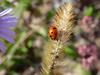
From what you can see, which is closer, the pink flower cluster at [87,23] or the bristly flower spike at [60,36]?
the bristly flower spike at [60,36]

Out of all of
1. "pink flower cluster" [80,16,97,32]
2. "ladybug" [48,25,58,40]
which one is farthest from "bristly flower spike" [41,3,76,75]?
"pink flower cluster" [80,16,97,32]

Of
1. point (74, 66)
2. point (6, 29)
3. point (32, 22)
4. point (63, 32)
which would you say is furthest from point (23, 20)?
point (63, 32)

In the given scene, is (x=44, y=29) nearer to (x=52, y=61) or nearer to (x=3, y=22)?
(x=3, y=22)

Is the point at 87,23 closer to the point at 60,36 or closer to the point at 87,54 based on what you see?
the point at 87,54

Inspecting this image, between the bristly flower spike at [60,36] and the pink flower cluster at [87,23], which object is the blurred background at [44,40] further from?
the bristly flower spike at [60,36]

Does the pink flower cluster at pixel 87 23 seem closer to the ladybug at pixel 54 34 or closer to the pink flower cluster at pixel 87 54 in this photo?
the pink flower cluster at pixel 87 54

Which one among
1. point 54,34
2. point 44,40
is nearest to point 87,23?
point 44,40

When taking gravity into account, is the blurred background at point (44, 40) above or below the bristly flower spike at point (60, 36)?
below

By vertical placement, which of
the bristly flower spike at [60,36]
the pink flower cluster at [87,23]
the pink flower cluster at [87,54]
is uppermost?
the bristly flower spike at [60,36]

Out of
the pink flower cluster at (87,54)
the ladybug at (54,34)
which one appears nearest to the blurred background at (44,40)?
the pink flower cluster at (87,54)
